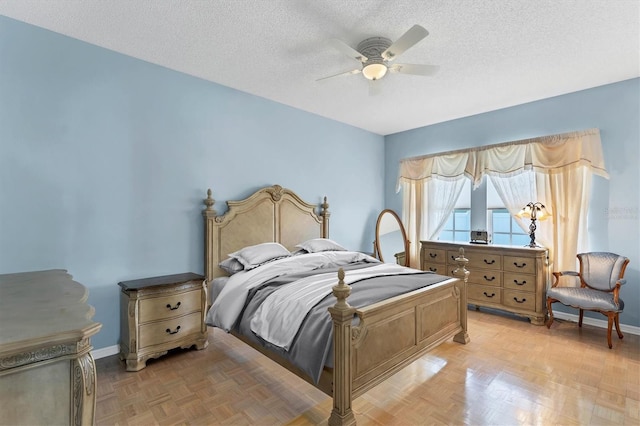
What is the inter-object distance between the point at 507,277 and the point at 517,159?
1.57 metres

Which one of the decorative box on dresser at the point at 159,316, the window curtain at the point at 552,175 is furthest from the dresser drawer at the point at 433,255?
the decorative box on dresser at the point at 159,316

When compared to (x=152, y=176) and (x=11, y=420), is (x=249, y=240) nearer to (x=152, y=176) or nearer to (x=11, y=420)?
(x=152, y=176)

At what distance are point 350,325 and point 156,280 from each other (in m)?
1.94

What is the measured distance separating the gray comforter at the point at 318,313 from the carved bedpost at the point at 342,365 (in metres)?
0.09

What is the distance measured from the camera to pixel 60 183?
251 centimetres

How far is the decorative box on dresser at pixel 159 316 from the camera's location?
2.51 m

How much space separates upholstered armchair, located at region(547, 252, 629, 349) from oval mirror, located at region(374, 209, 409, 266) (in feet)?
7.04

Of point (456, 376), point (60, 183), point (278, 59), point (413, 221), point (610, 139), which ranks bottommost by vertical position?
point (456, 376)

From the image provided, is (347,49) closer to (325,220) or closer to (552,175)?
(325,220)

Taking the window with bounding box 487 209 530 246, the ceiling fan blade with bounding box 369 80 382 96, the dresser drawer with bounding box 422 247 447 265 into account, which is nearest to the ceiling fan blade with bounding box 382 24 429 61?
the ceiling fan blade with bounding box 369 80 382 96

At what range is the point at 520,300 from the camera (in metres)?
3.71

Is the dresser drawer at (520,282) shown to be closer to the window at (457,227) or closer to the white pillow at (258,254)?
the window at (457,227)

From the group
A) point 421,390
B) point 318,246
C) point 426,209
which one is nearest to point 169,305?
point 318,246

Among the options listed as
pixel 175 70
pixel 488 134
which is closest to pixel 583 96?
pixel 488 134
